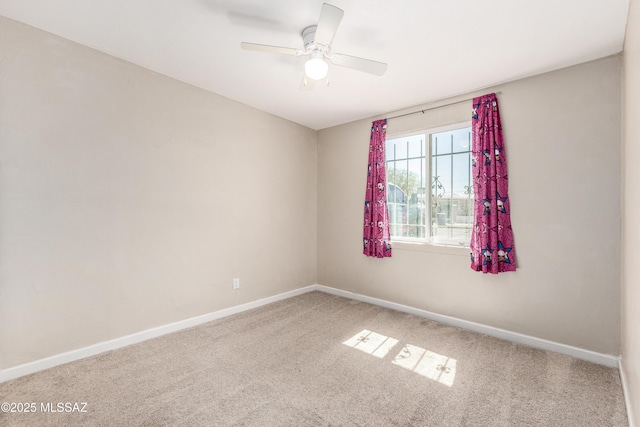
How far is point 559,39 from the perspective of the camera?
6.92ft

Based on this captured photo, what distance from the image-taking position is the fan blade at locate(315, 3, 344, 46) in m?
1.56

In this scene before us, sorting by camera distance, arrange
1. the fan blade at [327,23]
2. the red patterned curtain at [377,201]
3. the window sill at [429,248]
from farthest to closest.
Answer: the red patterned curtain at [377,201] < the window sill at [429,248] < the fan blade at [327,23]

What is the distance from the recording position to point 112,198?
2457 millimetres

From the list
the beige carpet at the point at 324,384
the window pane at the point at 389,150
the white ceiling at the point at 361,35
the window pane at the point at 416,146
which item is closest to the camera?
the beige carpet at the point at 324,384

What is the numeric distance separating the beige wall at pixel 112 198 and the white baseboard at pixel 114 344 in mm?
55

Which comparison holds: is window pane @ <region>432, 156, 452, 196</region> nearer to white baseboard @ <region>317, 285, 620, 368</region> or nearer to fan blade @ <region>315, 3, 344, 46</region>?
white baseboard @ <region>317, 285, 620, 368</region>

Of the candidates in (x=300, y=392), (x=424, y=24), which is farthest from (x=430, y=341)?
(x=424, y=24)

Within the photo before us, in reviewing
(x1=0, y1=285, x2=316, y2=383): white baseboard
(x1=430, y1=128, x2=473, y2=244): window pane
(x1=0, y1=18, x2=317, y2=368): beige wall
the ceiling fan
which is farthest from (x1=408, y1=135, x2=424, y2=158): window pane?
(x1=0, y1=285, x2=316, y2=383): white baseboard

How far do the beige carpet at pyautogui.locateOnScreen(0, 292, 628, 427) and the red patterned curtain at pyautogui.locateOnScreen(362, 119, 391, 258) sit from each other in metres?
1.10

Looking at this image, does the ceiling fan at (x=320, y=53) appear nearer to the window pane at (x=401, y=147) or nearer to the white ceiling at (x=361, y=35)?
the white ceiling at (x=361, y=35)

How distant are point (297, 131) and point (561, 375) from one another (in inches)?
148

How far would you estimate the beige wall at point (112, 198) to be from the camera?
80.5 inches

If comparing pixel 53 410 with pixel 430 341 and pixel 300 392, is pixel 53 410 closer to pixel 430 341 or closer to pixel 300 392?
pixel 300 392

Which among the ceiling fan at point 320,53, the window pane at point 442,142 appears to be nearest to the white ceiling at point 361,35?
the ceiling fan at point 320,53
